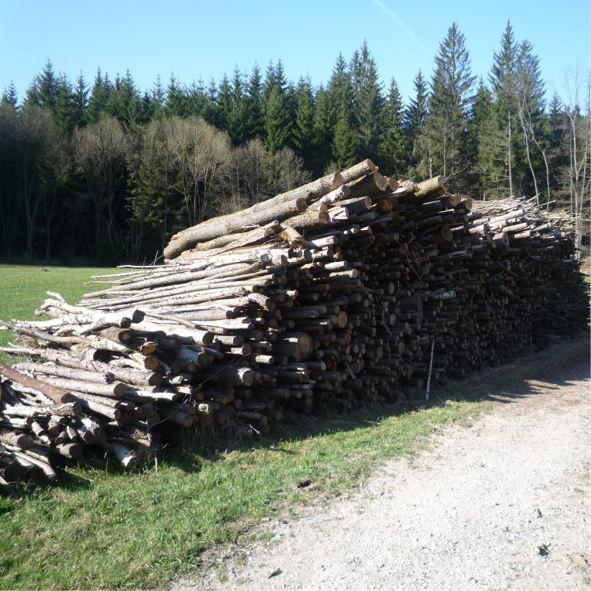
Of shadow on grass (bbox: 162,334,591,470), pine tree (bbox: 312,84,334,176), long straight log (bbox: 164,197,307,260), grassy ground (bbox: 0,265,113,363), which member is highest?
pine tree (bbox: 312,84,334,176)

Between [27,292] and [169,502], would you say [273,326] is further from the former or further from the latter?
[27,292]

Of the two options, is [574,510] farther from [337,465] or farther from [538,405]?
[538,405]

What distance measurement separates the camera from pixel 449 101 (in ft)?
159

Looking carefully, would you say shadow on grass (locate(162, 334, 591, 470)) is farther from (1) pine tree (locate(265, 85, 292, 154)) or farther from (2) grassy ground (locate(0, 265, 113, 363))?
(1) pine tree (locate(265, 85, 292, 154))

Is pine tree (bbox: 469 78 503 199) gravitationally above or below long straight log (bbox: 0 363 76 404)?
above

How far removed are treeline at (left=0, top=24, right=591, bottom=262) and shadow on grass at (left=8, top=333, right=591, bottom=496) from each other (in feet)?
92.5

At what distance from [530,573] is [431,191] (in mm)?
6519

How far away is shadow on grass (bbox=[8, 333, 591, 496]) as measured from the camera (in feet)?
17.4

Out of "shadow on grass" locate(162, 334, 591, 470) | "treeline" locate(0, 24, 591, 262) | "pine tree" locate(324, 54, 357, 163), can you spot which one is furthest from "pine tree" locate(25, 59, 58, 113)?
"shadow on grass" locate(162, 334, 591, 470)

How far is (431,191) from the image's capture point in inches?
357

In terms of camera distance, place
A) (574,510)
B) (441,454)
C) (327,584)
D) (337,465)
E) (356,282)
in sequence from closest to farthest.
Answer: (327,584), (574,510), (337,465), (441,454), (356,282)

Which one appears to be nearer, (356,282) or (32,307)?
(356,282)

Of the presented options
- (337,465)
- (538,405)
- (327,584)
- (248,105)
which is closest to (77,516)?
(327,584)

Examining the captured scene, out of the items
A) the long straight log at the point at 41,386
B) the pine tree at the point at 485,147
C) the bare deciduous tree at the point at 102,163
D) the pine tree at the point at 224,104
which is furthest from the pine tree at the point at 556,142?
the long straight log at the point at 41,386
